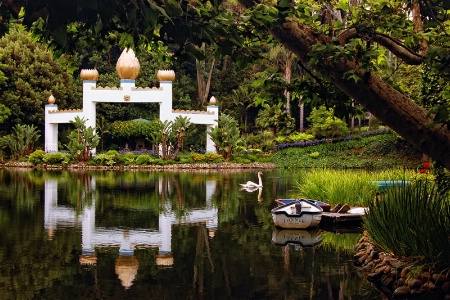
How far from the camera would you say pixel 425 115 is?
4434 mm

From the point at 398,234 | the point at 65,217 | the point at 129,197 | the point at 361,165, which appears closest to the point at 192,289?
the point at 398,234

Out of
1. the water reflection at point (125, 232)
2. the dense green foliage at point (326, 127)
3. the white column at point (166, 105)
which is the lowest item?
the water reflection at point (125, 232)

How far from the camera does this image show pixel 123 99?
36125 millimetres

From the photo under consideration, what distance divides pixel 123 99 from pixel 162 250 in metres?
25.9

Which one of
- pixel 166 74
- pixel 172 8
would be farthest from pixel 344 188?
pixel 166 74

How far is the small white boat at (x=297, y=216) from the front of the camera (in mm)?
13219

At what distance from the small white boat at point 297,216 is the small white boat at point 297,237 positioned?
115 millimetres

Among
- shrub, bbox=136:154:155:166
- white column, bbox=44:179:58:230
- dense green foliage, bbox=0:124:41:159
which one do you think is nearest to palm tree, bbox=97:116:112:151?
dense green foliage, bbox=0:124:41:159

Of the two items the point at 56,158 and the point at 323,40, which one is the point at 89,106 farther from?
the point at 323,40

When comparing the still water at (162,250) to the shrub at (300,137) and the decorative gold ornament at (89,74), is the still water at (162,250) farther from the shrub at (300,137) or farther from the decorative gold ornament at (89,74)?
the shrub at (300,137)

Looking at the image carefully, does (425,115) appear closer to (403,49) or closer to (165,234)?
(403,49)

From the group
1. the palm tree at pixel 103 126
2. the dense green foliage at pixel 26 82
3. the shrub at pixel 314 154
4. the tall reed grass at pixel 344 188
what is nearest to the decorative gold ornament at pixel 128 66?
the palm tree at pixel 103 126

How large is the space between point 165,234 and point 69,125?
30401 millimetres

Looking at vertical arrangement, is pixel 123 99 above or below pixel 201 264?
above
